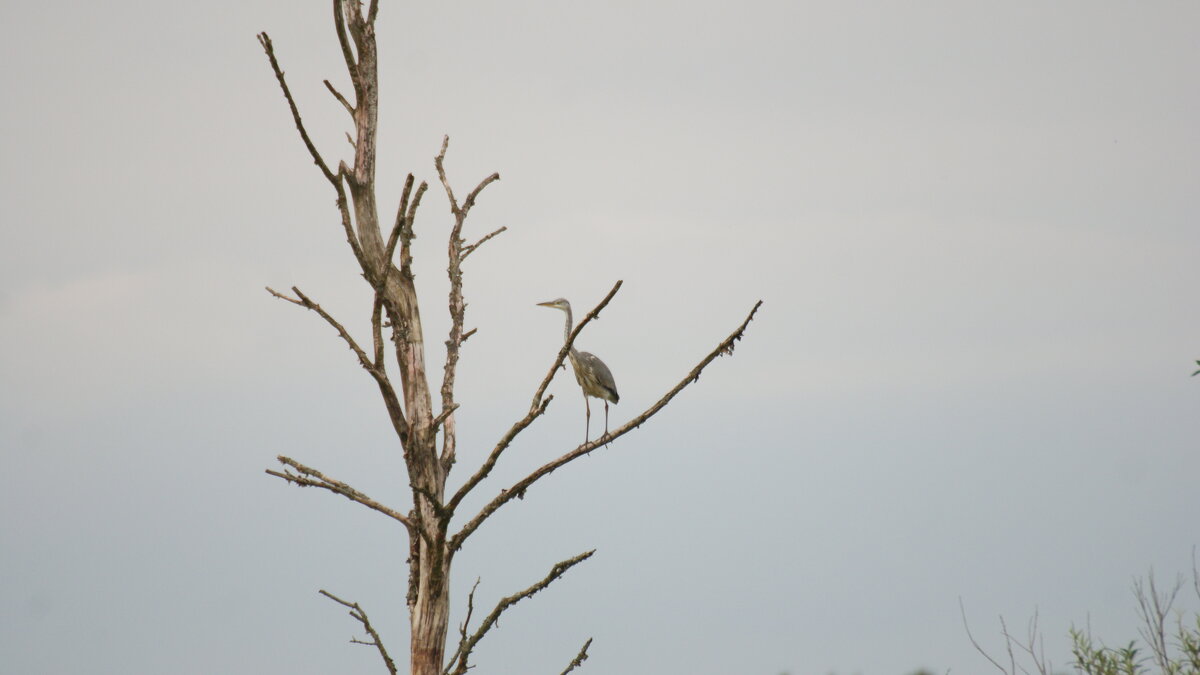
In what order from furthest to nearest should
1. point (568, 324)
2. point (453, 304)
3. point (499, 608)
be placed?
1. point (568, 324)
2. point (453, 304)
3. point (499, 608)

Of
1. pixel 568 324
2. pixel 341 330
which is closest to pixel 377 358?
pixel 341 330

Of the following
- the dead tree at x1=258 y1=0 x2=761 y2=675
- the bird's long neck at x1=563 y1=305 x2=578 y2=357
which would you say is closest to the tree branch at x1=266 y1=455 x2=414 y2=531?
the dead tree at x1=258 y1=0 x2=761 y2=675

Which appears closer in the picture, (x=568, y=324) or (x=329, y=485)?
(x=329, y=485)

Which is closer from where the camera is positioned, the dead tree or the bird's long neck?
the dead tree

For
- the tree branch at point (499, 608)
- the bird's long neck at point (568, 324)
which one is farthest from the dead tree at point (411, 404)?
the bird's long neck at point (568, 324)

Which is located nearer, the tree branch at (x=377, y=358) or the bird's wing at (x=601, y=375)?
the tree branch at (x=377, y=358)

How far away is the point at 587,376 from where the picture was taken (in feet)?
Answer: 39.9

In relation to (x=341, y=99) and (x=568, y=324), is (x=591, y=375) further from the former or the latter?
(x=341, y=99)

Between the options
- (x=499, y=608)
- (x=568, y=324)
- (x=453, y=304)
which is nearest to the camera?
(x=499, y=608)

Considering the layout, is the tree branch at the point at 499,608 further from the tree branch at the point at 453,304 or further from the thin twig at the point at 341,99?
the thin twig at the point at 341,99

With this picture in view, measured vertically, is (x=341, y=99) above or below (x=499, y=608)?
above

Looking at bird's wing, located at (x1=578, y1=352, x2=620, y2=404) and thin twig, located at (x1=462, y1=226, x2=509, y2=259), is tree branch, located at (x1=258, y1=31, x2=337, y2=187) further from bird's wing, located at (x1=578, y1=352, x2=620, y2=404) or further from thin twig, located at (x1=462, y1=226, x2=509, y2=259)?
bird's wing, located at (x1=578, y1=352, x2=620, y2=404)

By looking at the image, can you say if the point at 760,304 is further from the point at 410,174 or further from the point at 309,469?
the point at 309,469

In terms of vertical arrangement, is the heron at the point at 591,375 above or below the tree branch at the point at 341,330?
above
